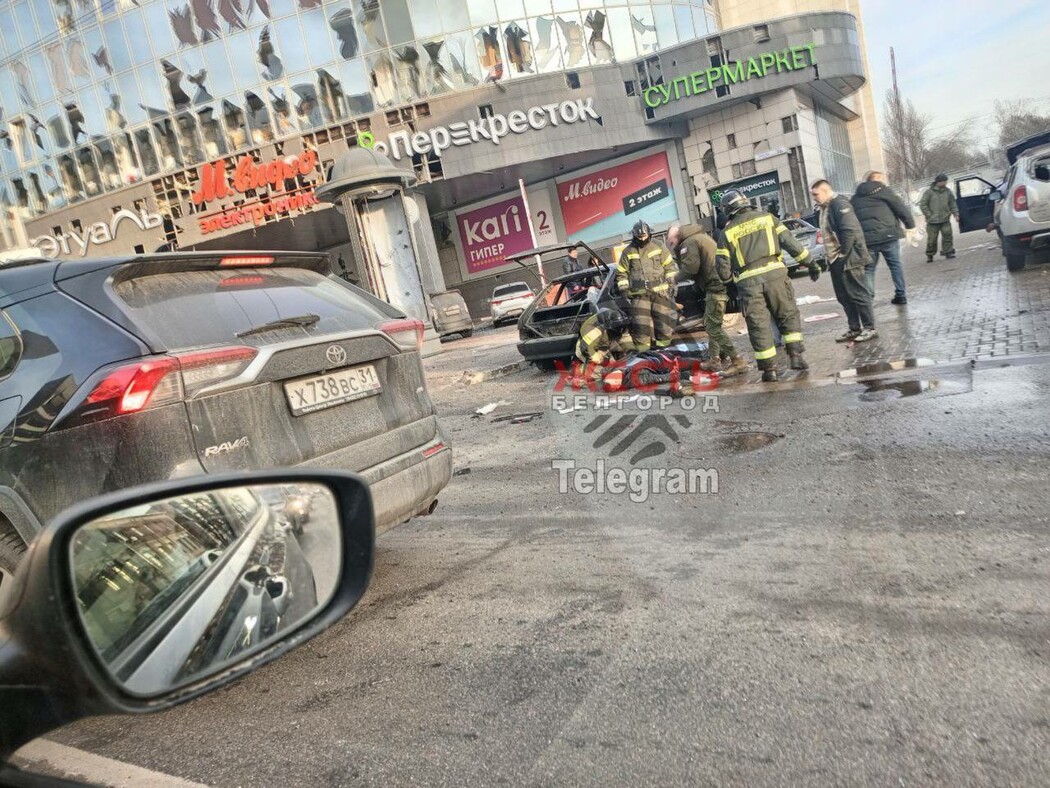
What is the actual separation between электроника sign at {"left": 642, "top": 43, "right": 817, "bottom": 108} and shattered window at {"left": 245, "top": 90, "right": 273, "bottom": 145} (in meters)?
16.2

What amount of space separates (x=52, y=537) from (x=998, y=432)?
514 cm

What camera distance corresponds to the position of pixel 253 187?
3055 cm

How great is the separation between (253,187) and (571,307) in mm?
24498

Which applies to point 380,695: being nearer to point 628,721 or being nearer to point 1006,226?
point 628,721

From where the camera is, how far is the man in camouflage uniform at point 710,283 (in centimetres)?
838

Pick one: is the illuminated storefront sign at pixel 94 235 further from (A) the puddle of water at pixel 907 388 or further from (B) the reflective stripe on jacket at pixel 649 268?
(A) the puddle of water at pixel 907 388

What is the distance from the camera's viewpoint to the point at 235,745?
250 cm

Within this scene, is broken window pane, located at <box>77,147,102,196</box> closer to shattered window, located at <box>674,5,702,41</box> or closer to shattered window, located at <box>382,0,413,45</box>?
shattered window, located at <box>382,0,413,45</box>

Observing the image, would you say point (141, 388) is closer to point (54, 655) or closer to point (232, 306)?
point (232, 306)

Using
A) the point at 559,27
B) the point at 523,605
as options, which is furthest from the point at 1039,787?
the point at 559,27

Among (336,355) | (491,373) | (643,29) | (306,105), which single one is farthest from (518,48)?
(336,355)

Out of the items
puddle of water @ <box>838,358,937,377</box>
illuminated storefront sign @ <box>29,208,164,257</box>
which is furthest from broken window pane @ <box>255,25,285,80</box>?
puddle of water @ <box>838,358,937,377</box>

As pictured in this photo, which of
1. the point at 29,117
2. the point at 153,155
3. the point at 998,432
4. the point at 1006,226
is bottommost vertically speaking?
the point at 998,432

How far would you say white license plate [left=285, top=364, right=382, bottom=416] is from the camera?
124 inches
